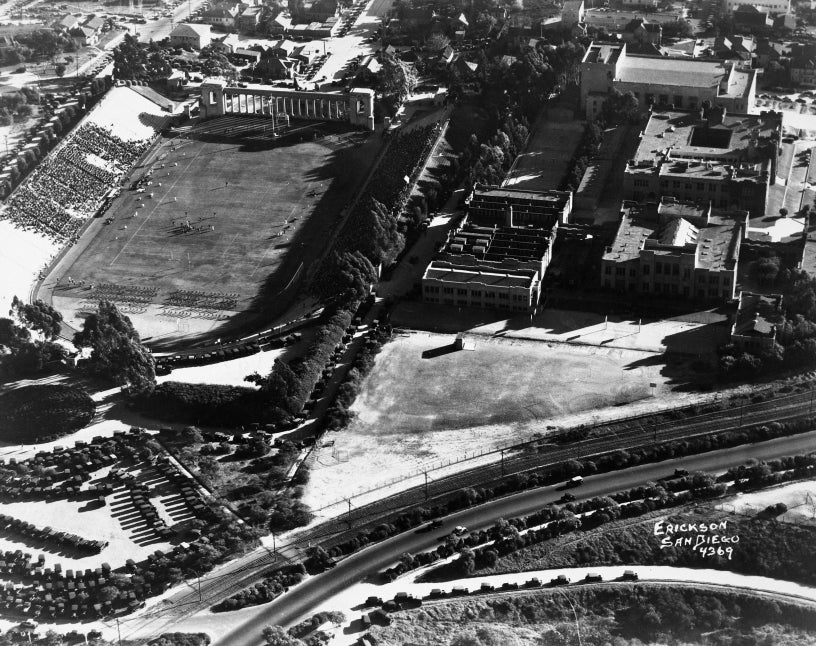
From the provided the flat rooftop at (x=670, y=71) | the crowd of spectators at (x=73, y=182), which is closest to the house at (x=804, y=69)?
the flat rooftop at (x=670, y=71)

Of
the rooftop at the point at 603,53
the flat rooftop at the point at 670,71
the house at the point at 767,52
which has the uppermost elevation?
the rooftop at the point at 603,53

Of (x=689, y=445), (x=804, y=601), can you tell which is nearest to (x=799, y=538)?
(x=804, y=601)

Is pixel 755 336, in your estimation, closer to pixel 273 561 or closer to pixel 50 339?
pixel 273 561

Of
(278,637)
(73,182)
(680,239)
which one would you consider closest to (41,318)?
(73,182)

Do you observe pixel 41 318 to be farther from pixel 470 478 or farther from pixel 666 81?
pixel 666 81

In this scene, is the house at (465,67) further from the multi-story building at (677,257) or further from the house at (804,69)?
the multi-story building at (677,257)

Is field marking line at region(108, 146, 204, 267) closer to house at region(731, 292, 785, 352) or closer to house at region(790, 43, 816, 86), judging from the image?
house at region(731, 292, 785, 352)
